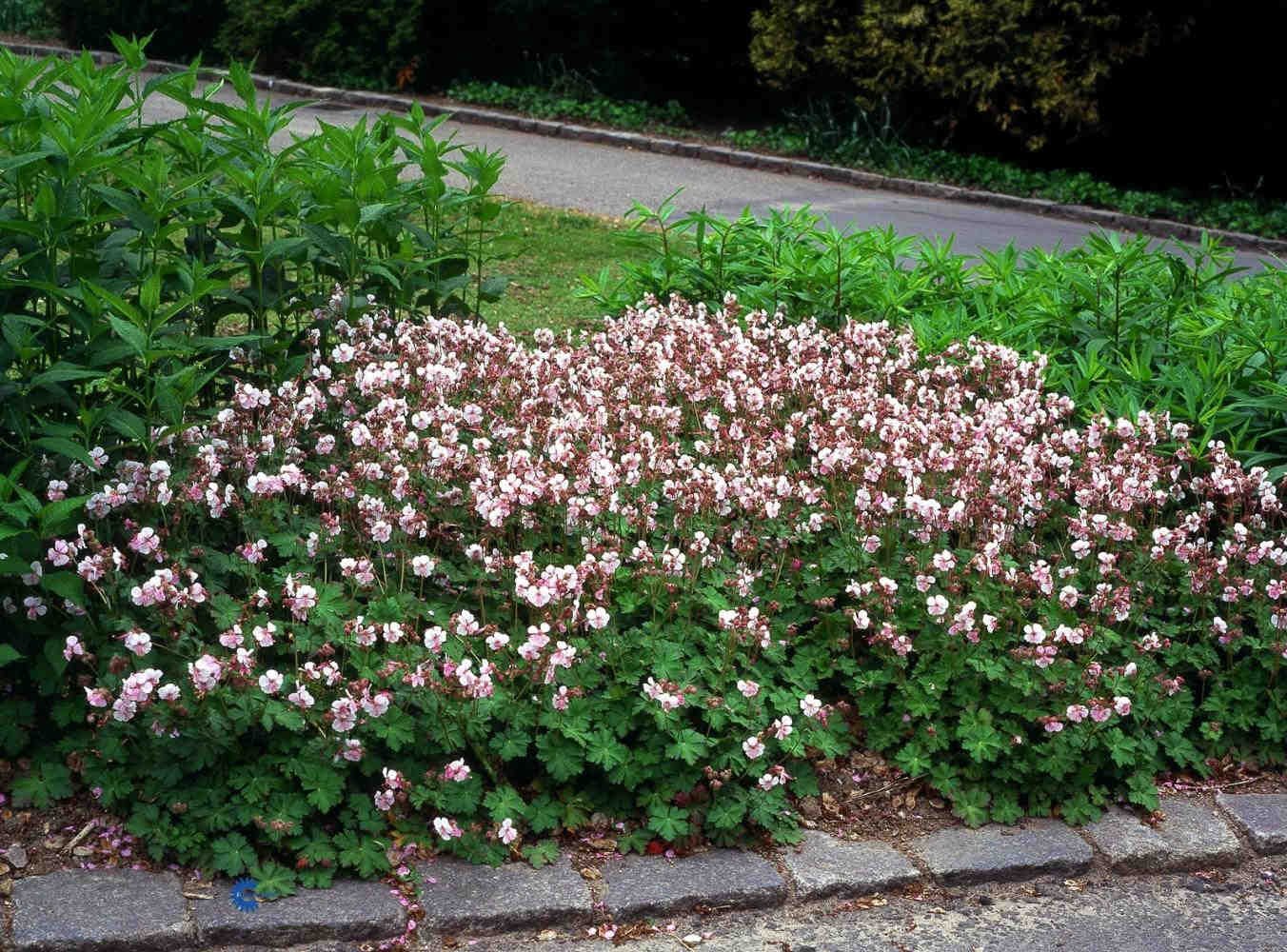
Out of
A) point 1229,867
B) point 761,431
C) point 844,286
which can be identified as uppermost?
point 844,286

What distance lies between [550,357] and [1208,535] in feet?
7.19

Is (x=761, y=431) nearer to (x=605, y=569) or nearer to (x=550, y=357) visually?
(x=550, y=357)

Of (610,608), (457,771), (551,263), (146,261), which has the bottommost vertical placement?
(457,771)

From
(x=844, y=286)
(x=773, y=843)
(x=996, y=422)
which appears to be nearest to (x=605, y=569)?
(x=773, y=843)

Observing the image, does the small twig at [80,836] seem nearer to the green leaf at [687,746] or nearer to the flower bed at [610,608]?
the flower bed at [610,608]

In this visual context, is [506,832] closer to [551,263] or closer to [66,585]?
[66,585]

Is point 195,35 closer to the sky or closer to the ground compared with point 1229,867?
closer to the sky

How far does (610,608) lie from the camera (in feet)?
12.4

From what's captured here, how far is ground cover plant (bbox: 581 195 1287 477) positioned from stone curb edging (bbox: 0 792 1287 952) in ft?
4.73

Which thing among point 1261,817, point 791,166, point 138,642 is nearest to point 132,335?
point 138,642

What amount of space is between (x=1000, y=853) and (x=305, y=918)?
1.59 meters

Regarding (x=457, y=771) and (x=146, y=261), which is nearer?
(x=457, y=771)

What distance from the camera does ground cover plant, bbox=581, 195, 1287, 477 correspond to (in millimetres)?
4949

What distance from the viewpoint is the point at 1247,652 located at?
13.6ft
